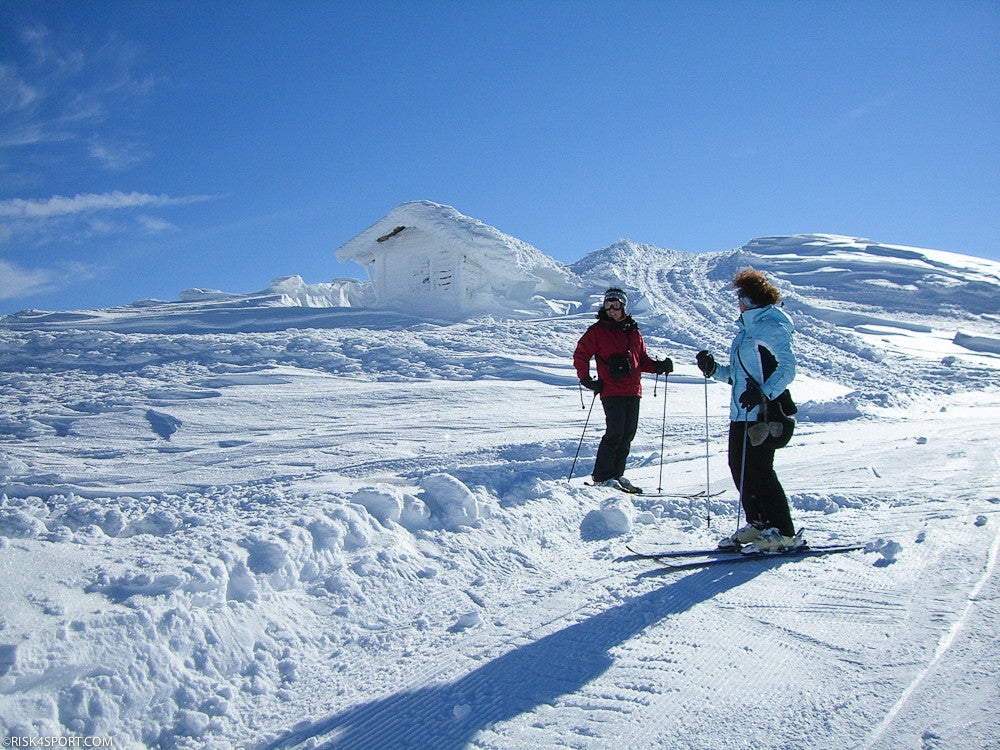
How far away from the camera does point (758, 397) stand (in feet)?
12.6

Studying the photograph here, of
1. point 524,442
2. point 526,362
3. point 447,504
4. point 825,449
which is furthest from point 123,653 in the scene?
point 526,362

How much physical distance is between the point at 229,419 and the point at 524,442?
3710 mm

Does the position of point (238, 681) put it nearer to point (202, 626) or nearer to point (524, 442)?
point (202, 626)

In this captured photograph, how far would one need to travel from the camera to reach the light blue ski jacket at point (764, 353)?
379 centimetres

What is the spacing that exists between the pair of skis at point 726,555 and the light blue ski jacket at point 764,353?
81 centimetres

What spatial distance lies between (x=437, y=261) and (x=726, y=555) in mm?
18938

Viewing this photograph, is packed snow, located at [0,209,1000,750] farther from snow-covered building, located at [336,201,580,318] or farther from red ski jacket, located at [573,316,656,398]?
snow-covered building, located at [336,201,580,318]

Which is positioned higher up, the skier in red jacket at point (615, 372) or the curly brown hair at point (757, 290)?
the curly brown hair at point (757, 290)

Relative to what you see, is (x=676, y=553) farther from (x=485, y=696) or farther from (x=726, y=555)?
(x=485, y=696)

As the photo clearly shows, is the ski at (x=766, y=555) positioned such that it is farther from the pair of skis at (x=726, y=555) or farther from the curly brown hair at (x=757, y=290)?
the curly brown hair at (x=757, y=290)

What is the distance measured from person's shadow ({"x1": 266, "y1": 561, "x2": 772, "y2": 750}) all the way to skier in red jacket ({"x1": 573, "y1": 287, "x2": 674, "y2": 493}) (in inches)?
98.5

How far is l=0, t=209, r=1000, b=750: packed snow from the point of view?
227 centimetres

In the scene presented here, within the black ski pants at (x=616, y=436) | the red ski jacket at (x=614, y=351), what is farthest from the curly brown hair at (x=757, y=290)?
the black ski pants at (x=616, y=436)

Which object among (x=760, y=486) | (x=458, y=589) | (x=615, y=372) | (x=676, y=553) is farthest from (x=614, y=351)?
(x=458, y=589)
